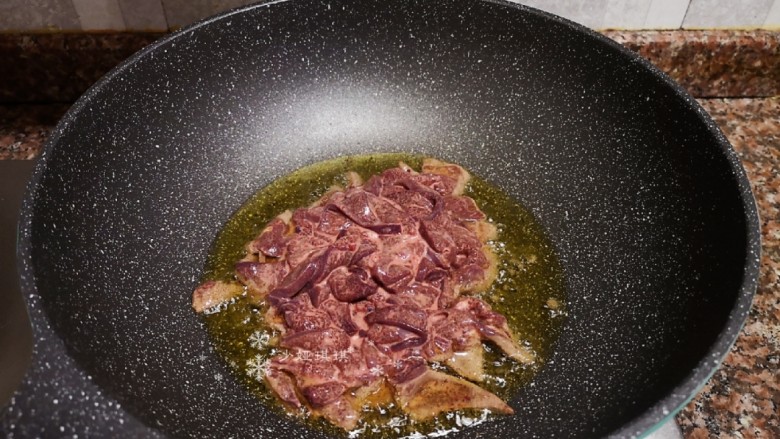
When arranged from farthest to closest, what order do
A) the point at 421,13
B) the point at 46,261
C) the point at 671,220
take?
the point at 421,13, the point at 671,220, the point at 46,261

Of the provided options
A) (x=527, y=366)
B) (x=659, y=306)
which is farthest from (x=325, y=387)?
(x=659, y=306)

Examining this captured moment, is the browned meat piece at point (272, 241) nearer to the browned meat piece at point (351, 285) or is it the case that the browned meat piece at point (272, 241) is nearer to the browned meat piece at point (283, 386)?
the browned meat piece at point (351, 285)

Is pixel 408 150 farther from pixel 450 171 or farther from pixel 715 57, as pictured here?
pixel 715 57

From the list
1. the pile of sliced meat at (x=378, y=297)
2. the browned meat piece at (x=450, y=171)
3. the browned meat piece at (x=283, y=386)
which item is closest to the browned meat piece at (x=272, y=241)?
the pile of sliced meat at (x=378, y=297)

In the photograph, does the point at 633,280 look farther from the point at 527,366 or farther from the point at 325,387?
the point at 325,387

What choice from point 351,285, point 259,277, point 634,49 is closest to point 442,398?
point 351,285

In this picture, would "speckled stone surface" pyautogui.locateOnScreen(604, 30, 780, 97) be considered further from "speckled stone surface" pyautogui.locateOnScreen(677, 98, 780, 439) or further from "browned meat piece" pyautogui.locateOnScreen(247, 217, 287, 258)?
"browned meat piece" pyautogui.locateOnScreen(247, 217, 287, 258)
